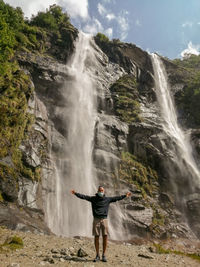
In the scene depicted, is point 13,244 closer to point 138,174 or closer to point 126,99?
point 138,174

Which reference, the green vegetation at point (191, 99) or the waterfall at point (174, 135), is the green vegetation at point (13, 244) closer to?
the waterfall at point (174, 135)

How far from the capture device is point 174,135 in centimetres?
2889

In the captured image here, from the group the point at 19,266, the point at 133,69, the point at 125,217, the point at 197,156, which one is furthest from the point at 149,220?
the point at 133,69

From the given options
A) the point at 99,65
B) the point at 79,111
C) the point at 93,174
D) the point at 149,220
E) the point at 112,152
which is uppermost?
the point at 99,65

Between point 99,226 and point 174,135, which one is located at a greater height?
point 174,135

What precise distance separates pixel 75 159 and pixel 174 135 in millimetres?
14142

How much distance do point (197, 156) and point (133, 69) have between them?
831 inches

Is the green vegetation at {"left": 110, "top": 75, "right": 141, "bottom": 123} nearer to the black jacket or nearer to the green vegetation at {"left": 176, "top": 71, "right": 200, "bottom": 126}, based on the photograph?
the green vegetation at {"left": 176, "top": 71, "right": 200, "bottom": 126}

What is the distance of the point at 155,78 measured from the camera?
40312 mm

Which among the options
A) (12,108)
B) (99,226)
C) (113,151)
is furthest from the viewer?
(113,151)

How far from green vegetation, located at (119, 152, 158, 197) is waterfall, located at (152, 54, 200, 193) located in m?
2.57

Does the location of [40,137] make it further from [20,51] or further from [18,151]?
[20,51]

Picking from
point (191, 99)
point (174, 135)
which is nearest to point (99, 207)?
point (174, 135)

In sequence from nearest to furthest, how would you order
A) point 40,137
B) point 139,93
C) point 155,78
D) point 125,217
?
point 125,217
point 40,137
point 139,93
point 155,78
